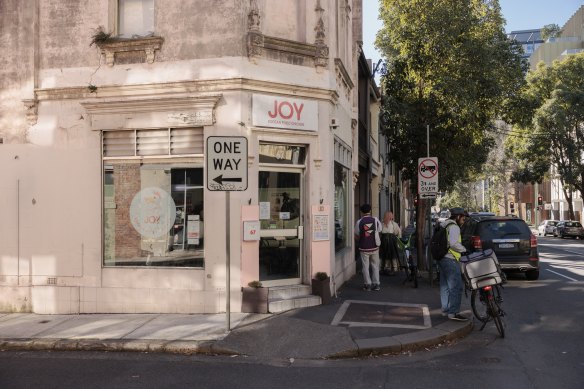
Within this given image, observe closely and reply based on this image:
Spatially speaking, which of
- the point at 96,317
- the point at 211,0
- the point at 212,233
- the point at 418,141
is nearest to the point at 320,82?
the point at 211,0

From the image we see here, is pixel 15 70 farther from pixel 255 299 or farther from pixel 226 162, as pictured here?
pixel 255 299

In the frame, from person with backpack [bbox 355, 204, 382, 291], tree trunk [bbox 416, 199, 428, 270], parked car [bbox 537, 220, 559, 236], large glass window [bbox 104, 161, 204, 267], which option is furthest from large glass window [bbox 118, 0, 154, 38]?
parked car [bbox 537, 220, 559, 236]

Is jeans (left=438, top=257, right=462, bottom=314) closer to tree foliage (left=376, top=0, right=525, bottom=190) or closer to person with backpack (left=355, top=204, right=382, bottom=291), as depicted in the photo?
person with backpack (left=355, top=204, right=382, bottom=291)

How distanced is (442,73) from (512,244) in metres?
5.06

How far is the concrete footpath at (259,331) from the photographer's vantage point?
22.9 feet

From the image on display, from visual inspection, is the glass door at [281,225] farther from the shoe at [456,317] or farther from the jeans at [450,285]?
the shoe at [456,317]

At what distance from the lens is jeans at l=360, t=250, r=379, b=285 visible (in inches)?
442

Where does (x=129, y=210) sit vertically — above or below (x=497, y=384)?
above

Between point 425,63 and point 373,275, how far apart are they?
6859 millimetres

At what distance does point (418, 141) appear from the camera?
1565 cm

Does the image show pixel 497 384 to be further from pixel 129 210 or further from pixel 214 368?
pixel 129 210

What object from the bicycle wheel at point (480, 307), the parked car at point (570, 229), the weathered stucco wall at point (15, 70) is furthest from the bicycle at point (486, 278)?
the parked car at point (570, 229)

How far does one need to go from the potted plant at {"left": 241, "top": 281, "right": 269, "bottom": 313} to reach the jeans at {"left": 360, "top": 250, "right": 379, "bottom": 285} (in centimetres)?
314

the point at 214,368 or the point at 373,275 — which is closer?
the point at 214,368
